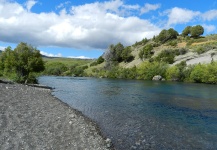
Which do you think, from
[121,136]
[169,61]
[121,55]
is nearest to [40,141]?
[121,136]

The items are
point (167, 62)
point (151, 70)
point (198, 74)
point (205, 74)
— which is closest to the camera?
point (205, 74)

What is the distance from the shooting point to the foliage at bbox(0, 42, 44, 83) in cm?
6488

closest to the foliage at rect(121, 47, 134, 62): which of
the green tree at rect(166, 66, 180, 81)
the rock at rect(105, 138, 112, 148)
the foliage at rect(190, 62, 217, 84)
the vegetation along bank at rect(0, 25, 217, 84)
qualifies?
the vegetation along bank at rect(0, 25, 217, 84)

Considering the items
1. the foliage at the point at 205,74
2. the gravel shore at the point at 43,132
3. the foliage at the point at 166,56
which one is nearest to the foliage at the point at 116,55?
the foliage at the point at 166,56

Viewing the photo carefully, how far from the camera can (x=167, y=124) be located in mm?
27188

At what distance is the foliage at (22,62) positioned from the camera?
64.9 meters

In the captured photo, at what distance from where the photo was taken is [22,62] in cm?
6481

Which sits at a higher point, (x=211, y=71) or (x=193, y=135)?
(x=211, y=71)

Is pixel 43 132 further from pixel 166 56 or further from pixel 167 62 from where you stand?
pixel 166 56

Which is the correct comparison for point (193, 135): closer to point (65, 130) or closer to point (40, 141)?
point (65, 130)

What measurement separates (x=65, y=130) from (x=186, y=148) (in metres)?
9.93

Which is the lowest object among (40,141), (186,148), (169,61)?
(186,148)

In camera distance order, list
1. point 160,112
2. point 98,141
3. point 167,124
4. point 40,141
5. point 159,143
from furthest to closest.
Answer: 1. point 160,112
2. point 167,124
3. point 159,143
4. point 98,141
5. point 40,141

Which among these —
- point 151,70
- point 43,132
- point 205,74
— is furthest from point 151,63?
point 43,132
